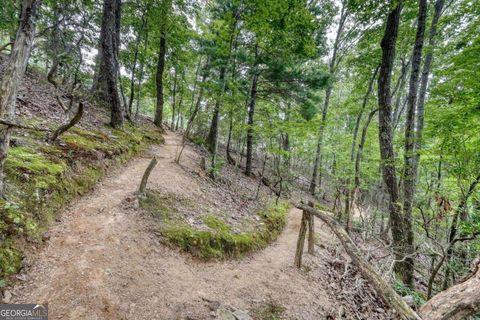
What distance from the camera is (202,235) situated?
16.0 ft

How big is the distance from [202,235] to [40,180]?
9.99 feet

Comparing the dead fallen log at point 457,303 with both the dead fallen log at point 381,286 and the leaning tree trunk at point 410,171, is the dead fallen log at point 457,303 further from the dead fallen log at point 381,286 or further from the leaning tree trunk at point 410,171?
the leaning tree trunk at point 410,171

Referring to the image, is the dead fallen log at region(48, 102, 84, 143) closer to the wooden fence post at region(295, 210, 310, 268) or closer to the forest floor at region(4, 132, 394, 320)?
the forest floor at region(4, 132, 394, 320)

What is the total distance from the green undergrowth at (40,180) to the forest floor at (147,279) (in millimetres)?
219

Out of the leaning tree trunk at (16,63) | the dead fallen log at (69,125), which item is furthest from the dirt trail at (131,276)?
the leaning tree trunk at (16,63)

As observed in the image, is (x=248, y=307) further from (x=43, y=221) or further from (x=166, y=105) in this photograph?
(x=166, y=105)

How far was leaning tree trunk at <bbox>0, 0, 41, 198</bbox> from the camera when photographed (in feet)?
9.49

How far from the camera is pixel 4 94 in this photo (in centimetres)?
288

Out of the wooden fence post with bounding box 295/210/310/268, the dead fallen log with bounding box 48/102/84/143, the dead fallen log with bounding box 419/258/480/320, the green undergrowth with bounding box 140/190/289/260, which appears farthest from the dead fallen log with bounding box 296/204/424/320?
the dead fallen log with bounding box 48/102/84/143

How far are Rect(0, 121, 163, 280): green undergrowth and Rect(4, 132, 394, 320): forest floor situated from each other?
0.22 m

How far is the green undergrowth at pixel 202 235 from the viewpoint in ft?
15.1

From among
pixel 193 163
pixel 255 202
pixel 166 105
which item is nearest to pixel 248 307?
pixel 255 202

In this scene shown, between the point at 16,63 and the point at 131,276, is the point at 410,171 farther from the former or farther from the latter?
the point at 16,63

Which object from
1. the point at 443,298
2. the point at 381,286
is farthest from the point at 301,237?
the point at 381,286
